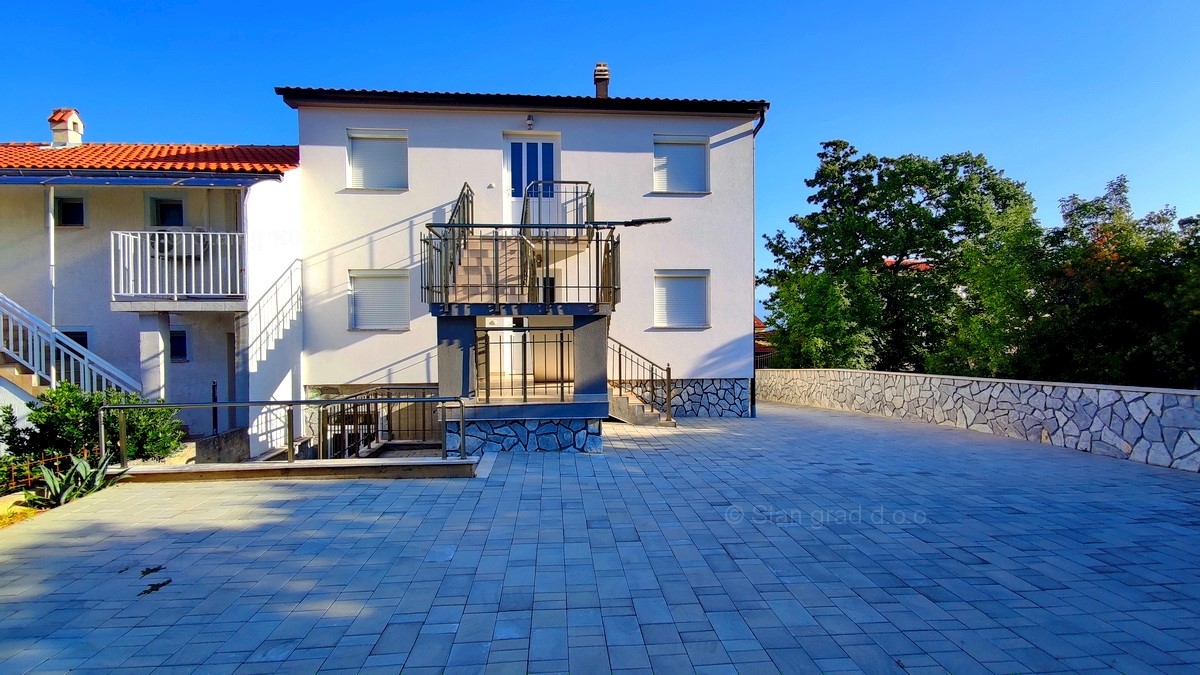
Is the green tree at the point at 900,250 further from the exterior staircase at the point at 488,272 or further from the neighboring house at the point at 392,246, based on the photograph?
the exterior staircase at the point at 488,272

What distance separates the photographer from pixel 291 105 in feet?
37.6

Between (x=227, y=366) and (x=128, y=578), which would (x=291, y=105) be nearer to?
(x=227, y=366)

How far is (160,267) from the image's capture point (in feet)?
32.4

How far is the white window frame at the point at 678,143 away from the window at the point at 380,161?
5.67 meters

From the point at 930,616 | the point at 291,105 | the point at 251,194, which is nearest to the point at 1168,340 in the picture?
the point at 930,616

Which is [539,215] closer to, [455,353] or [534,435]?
[455,353]

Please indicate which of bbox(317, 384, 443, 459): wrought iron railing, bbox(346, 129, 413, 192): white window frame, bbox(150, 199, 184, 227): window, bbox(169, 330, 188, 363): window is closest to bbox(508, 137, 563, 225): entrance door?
bbox(346, 129, 413, 192): white window frame

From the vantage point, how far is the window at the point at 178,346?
423 inches

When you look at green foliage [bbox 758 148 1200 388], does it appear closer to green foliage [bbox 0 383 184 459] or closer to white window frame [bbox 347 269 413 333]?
white window frame [bbox 347 269 413 333]

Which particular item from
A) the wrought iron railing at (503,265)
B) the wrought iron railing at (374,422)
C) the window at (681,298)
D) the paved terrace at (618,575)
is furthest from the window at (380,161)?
the paved terrace at (618,575)

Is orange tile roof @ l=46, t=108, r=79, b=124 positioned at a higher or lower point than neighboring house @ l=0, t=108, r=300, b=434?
higher

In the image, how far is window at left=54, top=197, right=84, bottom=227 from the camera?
1056 centimetres

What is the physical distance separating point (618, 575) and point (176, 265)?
9811 mm

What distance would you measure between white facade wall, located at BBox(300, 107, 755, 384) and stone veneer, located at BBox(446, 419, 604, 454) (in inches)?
162
